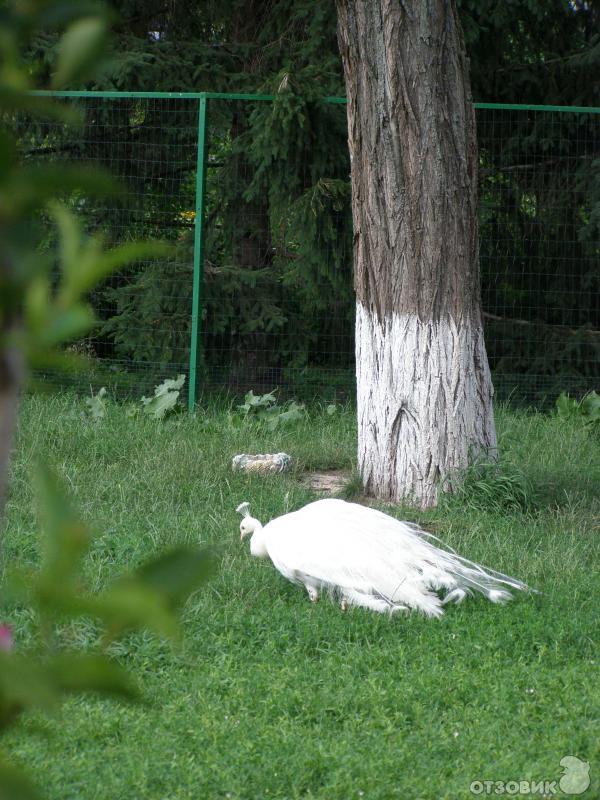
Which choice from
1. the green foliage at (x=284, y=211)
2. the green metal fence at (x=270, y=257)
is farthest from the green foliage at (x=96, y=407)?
the green foliage at (x=284, y=211)

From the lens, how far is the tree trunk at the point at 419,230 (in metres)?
5.42

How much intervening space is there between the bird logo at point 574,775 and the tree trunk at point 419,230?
105 inches

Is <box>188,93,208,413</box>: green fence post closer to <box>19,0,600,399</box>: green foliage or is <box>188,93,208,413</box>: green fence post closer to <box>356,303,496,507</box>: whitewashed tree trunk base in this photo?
<box>19,0,600,399</box>: green foliage

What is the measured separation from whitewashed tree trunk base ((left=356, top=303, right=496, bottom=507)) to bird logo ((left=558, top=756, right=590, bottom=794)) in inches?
105

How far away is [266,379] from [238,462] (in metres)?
3.27

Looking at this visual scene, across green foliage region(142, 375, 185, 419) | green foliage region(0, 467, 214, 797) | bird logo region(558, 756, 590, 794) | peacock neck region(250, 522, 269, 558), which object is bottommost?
bird logo region(558, 756, 590, 794)

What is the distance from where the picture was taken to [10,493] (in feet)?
18.2

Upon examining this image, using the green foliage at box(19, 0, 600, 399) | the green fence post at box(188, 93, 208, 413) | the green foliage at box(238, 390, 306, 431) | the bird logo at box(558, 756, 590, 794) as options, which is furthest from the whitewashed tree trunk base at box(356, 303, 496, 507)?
the green foliage at box(19, 0, 600, 399)

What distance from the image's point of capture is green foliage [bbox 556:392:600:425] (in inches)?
319

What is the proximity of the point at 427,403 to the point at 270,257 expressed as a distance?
15.5 ft

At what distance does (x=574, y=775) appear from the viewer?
2.84 meters

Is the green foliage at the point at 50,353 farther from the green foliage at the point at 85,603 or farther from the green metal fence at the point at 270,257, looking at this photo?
the green metal fence at the point at 270,257

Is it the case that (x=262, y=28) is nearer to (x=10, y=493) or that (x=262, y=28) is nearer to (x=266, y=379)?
(x=266, y=379)

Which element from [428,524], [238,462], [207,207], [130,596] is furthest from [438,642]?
[207,207]
